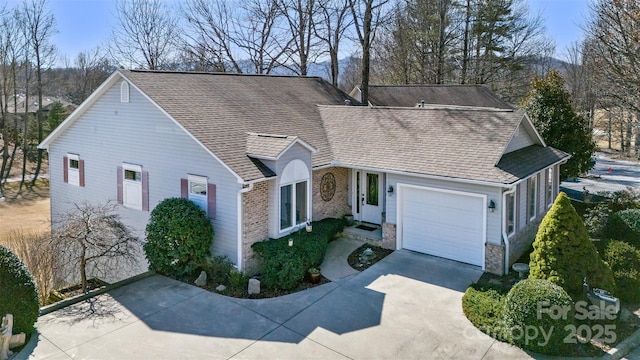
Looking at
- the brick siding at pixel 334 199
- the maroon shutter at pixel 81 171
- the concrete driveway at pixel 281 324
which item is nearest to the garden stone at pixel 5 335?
the concrete driveway at pixel 281 324

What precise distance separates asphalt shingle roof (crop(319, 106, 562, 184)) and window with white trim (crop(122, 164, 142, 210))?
654 centimetres

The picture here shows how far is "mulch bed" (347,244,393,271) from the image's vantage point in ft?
43.3

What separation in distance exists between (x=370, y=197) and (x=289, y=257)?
16.9ft

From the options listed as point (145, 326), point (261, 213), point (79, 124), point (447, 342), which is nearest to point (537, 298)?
point (447, 342)

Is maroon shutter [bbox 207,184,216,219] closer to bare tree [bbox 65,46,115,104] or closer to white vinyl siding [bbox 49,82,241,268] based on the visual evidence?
white vinyl siding [bbox 49,82,241,268]

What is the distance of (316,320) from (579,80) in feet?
152

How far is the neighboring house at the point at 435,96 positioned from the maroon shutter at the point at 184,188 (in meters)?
18.4

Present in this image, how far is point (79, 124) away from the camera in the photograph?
16.5m

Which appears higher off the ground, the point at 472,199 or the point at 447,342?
the point at 472,199

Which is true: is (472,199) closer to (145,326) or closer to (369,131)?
(369,131)

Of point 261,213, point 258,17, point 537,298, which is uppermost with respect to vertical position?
point 258,17

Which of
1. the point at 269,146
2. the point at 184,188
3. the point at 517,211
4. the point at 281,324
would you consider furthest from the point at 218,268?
the point at 517,211

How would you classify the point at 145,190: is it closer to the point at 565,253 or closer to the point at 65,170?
the point at 65,170

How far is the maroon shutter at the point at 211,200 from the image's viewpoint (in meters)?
12.7
